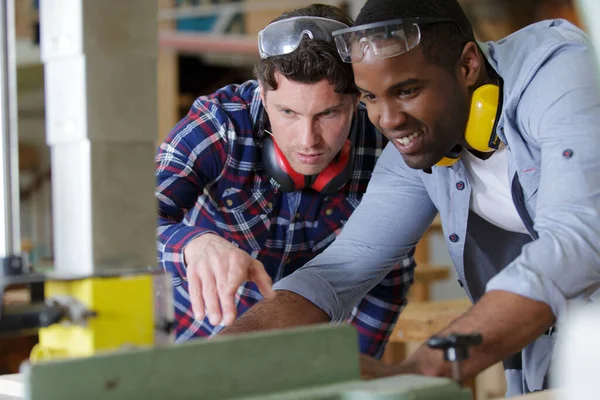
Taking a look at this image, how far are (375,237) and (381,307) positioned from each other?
56 centimetres

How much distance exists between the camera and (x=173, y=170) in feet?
7.36

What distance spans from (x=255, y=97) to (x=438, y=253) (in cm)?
423

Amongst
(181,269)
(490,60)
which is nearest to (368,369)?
(490,60)

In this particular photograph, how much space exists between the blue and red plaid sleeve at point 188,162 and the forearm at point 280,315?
1.30ft

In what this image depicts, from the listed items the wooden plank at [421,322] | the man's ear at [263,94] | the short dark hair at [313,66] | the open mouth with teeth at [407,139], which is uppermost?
the short dark hair at [313,66]

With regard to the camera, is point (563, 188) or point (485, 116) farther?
point (485, 116)

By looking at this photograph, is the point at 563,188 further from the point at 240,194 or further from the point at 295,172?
the point at 240,194

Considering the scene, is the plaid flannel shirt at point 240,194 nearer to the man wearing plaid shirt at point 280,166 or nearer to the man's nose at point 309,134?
the man wearing plaid shirt at point 280,166

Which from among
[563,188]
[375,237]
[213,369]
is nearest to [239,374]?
[213,369]

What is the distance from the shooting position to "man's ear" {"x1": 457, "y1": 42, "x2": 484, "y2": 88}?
1911 mm

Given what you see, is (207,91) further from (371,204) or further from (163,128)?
(371,204)

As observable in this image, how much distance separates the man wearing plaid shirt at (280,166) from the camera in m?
2.12

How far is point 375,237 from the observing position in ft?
6.84

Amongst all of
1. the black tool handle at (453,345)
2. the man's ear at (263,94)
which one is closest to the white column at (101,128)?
the black tool handle at (453,345)
